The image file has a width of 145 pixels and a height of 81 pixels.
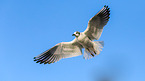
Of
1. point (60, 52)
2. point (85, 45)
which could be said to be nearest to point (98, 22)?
point (85, 45)

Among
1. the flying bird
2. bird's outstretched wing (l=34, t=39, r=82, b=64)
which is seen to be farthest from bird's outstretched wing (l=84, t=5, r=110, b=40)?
bird's outstretched wing (l=34, t=39, r=82, b=64)

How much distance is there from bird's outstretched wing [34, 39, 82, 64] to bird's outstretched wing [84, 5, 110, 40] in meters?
1.05

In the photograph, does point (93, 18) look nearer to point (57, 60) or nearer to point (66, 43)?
point (66, 43)

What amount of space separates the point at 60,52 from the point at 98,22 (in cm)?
251

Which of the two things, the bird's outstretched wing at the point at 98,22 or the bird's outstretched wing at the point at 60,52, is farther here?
the bird's outstretched wing at the point at 60,52

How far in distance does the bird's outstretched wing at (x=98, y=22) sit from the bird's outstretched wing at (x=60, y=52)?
3.44 ft

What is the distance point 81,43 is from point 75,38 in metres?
0.39

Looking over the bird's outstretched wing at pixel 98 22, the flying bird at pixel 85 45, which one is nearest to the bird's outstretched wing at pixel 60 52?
the flying bird at pixel 85 45

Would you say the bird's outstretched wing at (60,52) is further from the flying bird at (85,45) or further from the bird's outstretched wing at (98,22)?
the bird's outstretched wing at (98,22)

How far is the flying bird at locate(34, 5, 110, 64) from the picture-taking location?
11.1 metres

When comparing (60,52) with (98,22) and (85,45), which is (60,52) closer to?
(85,45)

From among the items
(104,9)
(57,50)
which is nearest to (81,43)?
(57,50)

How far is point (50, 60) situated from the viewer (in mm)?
11750

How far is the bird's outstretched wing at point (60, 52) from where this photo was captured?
38.1 feet
